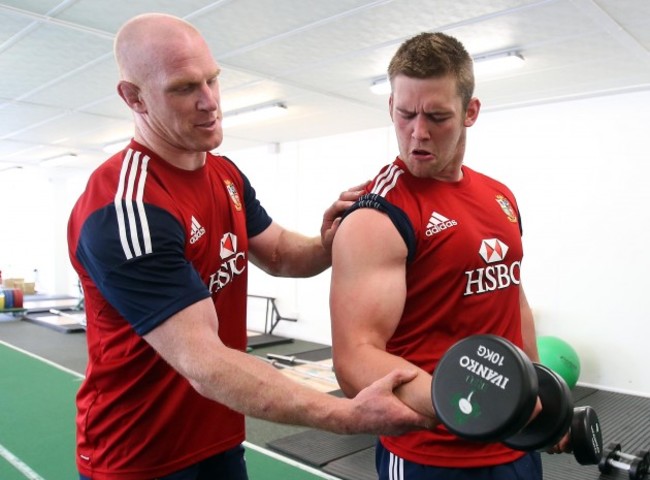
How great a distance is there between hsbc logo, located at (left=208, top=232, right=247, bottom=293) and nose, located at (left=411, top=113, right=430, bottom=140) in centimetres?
49

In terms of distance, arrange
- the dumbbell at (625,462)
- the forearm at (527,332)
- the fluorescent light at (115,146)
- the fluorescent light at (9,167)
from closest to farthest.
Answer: the forearm at (527,332) → the dumbbell at (625,462) → the fluorescent light at (115,146) → the fluorescent light at (9,167)

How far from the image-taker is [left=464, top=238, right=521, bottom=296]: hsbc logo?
133 centimetres

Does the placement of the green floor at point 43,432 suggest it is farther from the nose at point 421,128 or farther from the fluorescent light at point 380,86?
the fluorescent light at point 380,86

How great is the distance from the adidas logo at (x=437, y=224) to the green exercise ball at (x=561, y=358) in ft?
10.2

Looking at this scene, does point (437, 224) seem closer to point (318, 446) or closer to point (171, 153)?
point (171, 153)

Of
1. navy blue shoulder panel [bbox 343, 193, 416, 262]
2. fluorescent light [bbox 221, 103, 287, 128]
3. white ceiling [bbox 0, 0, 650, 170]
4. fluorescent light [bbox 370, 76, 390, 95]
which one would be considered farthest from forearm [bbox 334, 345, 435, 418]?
fluorescent light [bbox 221, 103, 287, 128]

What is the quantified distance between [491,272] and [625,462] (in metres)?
2.24

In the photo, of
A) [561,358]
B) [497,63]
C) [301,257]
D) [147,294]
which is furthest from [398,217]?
[561,358]

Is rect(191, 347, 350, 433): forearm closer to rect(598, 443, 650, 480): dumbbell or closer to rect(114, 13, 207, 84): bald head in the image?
rect(114, 13, 207, 84): bald head

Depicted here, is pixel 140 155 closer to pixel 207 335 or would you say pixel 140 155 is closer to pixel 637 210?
pixel 207 335

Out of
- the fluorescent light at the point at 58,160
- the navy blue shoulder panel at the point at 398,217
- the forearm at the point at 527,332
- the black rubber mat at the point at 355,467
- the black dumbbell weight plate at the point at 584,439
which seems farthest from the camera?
the fluorescent light at the point at 58,160

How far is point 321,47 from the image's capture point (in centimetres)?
344

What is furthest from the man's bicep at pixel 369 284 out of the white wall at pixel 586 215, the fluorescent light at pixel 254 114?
the fluorescent light at pixel 254 114

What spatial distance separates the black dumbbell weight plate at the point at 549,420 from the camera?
1069mm
